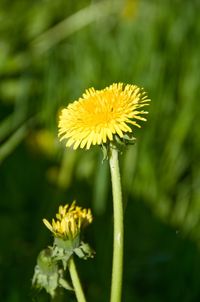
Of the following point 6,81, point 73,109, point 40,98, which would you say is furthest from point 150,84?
point 73,109

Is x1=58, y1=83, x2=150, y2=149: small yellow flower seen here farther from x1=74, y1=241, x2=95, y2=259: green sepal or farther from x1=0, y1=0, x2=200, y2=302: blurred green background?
x1=0, y1=0, x2=200, y2=302: blurred green background

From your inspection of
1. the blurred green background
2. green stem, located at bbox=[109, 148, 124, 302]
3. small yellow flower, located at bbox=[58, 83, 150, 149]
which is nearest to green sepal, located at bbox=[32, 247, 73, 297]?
green stem, located at bbox=[109, 148, 124, 302]

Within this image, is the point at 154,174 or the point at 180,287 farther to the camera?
the point at 154,174

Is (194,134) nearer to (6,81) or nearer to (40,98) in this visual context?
(40,98)

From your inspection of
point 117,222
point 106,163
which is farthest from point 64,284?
point 106,163

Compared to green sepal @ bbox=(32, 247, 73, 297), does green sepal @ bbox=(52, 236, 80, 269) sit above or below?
above


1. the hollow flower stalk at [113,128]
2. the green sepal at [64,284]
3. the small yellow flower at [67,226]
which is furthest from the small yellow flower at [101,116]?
the green sepal at [64,284]
